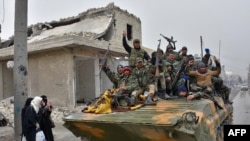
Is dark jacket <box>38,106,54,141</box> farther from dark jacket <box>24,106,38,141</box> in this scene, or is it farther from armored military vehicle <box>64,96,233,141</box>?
armored military vehicle <box>64,96,233,141</box>

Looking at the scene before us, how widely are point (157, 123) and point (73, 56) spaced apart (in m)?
9.55

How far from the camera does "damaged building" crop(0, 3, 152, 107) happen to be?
1358cm

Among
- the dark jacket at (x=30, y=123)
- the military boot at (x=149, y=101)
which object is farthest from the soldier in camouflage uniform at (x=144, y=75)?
the dark jacket at (x=30, y=123)

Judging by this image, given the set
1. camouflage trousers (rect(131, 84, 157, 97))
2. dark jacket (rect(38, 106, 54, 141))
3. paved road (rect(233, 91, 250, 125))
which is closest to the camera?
camouflage trousers (rect(131, 84, 157, 97))

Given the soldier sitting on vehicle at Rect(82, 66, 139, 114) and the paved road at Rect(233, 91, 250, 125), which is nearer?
the soldier sitting on vehicle at Rect(82, 66, 139, 114)

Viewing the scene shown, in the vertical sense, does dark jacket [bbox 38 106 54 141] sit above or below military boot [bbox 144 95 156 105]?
below

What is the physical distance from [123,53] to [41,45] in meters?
3.81

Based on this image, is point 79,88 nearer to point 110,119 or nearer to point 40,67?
point 40,67

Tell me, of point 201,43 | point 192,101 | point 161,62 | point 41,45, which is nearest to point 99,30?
point 41,45

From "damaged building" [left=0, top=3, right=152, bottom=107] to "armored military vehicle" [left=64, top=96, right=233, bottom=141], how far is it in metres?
5.56

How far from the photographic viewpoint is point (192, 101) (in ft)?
17.8

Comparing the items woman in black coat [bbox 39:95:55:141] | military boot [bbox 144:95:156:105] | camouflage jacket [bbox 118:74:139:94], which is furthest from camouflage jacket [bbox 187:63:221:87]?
woman in black coat [bbox 39:95:55:141]

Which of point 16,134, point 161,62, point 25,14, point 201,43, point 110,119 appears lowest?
point 16,134

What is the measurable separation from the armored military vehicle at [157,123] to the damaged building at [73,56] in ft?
18.2
